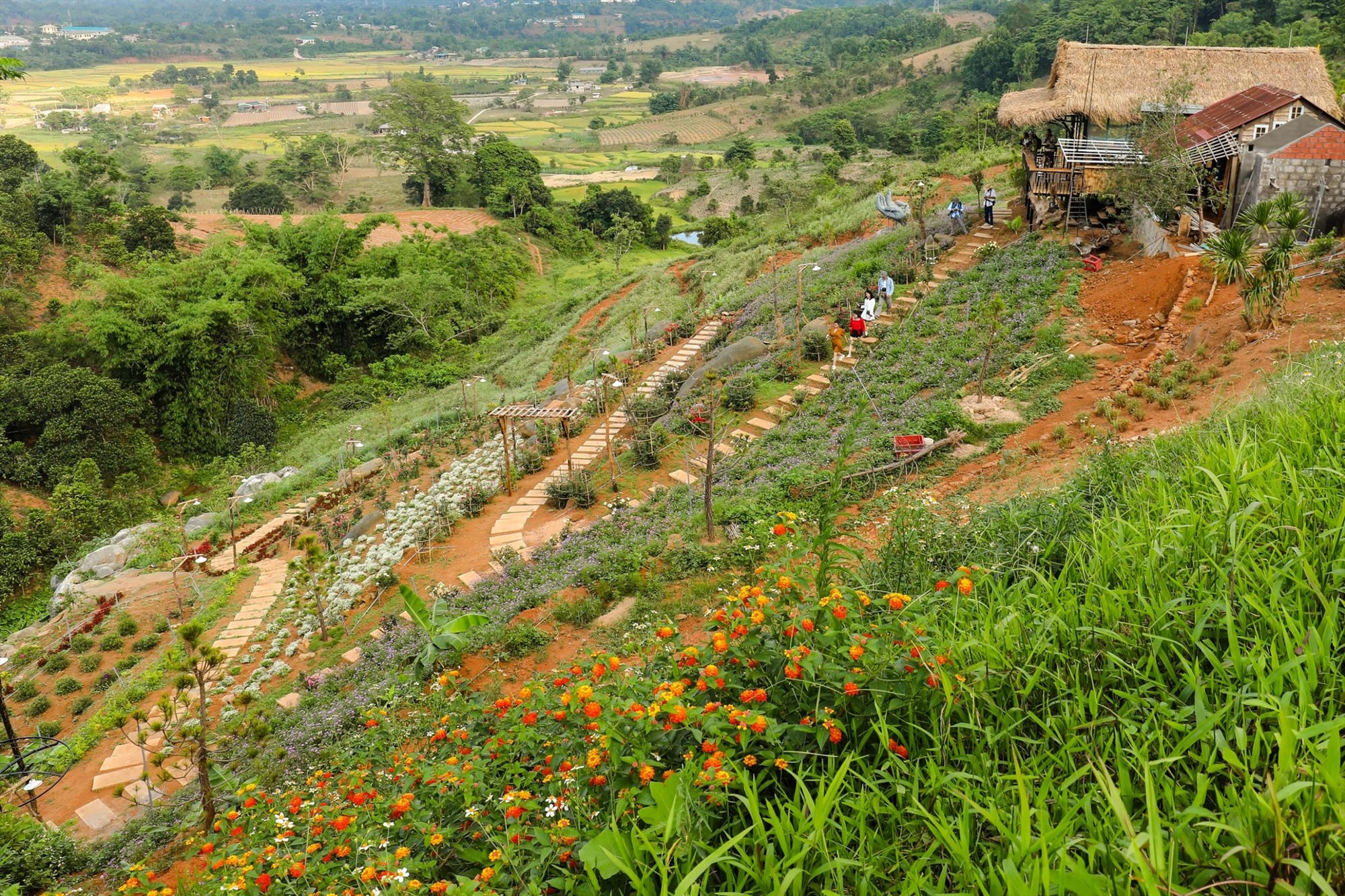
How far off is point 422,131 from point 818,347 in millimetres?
33108

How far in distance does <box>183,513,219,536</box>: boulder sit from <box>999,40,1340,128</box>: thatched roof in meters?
17.7

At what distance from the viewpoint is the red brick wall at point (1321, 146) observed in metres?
11.3

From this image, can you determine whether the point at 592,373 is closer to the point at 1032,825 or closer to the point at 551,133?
the point at 1032,825

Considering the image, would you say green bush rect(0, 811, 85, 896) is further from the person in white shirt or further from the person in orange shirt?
the person in white shirt

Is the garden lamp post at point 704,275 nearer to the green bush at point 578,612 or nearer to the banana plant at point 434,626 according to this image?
the green bush at point 578,612

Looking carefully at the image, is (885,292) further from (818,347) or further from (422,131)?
(422,131)

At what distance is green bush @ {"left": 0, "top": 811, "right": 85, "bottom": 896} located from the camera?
581cm

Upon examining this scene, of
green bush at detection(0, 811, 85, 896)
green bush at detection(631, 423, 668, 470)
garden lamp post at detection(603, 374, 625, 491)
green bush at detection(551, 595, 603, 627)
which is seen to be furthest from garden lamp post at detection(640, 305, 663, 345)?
green bush at detection(0, 811, 85, 896)

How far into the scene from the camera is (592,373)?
55.0ft

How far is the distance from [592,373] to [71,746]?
412 inches

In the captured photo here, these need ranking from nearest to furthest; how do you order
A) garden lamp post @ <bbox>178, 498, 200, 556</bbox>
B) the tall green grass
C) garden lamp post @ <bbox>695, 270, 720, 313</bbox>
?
the tall green grass
garden lamp post @ <bbox>178, 498, 200, 556</bbox>
garden lamp post @ <bbox>695, 270, 720, 313</bbox>

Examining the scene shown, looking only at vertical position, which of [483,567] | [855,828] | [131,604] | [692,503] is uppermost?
[855,828]

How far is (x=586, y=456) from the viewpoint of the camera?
1349 cm

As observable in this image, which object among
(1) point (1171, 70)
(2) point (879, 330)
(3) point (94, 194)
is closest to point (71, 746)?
(2) point (879, 330)
